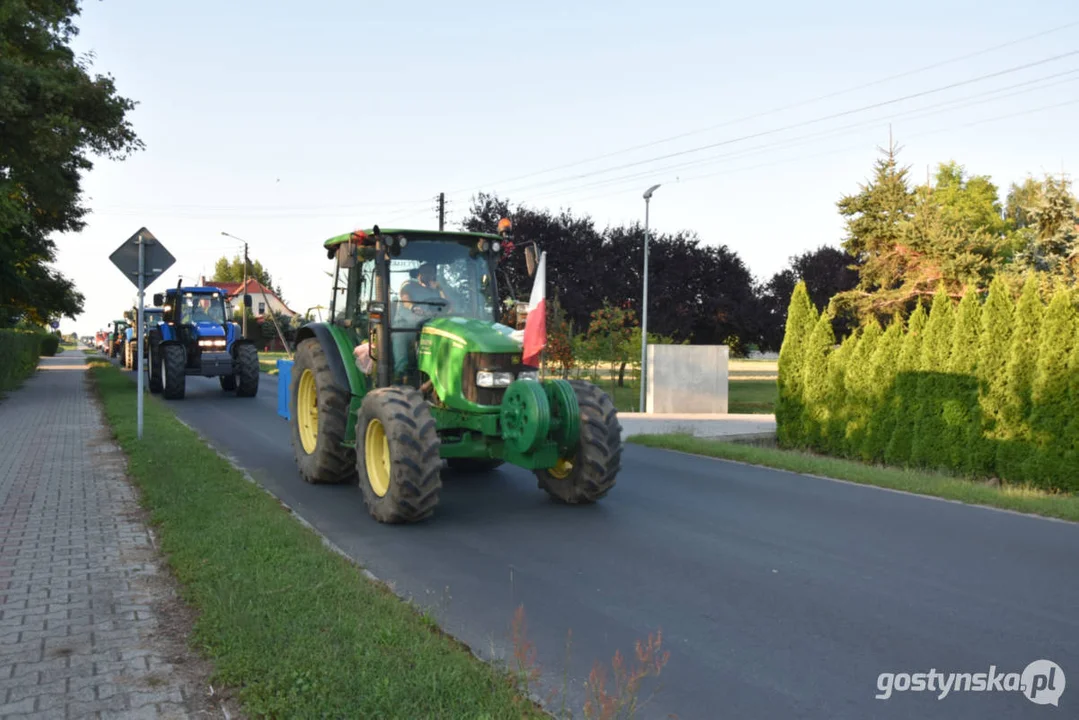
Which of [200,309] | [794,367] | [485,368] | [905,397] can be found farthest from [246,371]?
[485,368]

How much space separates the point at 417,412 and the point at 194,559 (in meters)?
2.13

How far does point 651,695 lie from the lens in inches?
154

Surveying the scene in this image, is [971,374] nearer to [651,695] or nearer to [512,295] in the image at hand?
[512,295]

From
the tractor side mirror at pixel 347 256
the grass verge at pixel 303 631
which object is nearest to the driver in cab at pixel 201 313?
the tractor side mirror at pixel 347 256

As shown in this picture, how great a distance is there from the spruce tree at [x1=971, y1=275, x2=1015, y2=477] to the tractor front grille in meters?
8.90

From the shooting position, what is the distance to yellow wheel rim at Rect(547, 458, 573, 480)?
8.08 meters

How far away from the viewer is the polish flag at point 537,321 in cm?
701

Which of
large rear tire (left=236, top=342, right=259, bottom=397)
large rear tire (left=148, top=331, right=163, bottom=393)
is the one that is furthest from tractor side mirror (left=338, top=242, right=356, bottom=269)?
large rear tire (left=148, top=331, right=163, bottom=393)

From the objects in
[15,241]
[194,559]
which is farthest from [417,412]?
[15,241]

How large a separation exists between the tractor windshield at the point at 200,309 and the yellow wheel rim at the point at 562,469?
16541mm

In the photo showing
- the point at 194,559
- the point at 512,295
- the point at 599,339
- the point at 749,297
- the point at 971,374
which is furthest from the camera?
the point at 749,297

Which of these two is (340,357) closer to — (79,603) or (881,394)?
(79,603)

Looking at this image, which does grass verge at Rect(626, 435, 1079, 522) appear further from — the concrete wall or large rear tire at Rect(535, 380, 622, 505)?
the concrete wall

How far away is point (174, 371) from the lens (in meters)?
20.6
